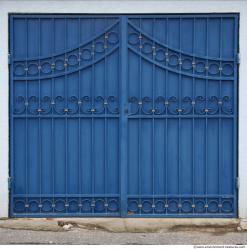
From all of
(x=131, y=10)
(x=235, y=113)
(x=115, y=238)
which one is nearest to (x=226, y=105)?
(x=235, y=113)

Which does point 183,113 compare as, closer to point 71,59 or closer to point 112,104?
point 112,104

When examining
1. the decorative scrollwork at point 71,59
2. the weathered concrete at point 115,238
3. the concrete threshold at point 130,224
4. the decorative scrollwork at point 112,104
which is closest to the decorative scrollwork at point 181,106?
the decorative scrollwork at point 112,104

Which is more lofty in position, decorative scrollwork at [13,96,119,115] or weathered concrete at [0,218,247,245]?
decorative scrollwork at [13,96,119,115]

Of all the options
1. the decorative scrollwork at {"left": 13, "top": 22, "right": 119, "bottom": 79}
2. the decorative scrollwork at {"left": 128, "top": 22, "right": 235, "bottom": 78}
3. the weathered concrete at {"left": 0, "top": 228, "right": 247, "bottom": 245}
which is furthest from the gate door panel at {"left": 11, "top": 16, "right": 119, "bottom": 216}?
the weathered concrete at {"left": 0, "top": 228, "right": 247, "bottom": 245}

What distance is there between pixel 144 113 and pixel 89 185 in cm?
100

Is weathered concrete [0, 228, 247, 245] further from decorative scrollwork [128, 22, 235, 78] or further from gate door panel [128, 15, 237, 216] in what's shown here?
decorative scrollwork [128, 22, 235, 78]

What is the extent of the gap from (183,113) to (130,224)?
1339mm

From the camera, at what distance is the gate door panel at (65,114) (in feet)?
24.4

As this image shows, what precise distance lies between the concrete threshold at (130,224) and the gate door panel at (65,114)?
0.13 metres

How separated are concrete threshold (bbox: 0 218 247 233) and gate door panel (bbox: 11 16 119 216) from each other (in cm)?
13

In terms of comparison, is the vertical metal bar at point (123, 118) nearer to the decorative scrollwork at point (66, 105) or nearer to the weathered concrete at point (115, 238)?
the decorative scrollwork at point (66, 105)

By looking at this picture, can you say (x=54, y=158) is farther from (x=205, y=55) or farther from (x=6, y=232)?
(x=205, y=55)

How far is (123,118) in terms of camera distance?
743 centimetres

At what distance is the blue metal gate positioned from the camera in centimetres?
743
